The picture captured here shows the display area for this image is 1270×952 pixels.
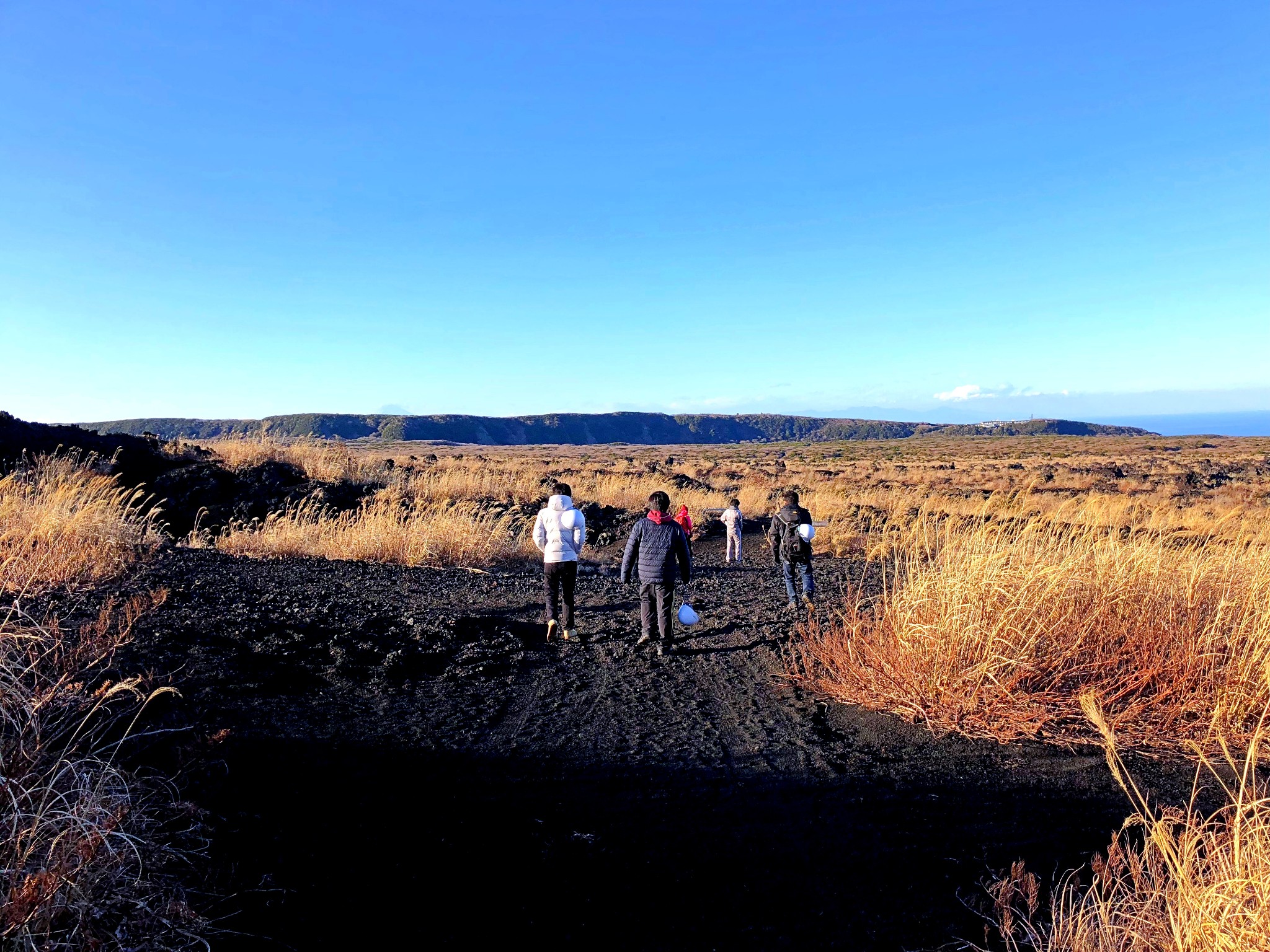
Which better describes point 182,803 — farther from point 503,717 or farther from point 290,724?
point 503,717

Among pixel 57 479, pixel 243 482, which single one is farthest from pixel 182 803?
pixel 243 482

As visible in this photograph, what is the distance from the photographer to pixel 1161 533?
5.98 metres

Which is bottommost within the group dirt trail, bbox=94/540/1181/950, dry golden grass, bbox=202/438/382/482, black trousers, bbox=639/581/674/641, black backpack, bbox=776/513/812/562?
dirt trail, bbox=94/540/1181/950

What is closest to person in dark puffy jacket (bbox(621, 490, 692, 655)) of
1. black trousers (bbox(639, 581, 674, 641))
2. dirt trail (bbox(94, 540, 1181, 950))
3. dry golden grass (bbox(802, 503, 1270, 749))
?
black trousers (bbox(639, 581, 674, 641))

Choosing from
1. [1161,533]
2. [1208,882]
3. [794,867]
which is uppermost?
[1161,533]

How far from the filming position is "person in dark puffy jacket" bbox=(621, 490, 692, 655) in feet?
22.1

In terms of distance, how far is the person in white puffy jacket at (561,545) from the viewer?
694cm

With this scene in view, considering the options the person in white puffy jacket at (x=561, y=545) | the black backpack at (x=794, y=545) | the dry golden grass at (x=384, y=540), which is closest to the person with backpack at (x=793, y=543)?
the black backpack at (x=794, y=545)

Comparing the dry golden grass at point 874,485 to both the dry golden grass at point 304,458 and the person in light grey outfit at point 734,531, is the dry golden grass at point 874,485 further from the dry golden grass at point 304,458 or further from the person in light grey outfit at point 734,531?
the person in light grey outfit at point 734,531

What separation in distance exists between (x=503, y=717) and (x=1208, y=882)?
385 cm

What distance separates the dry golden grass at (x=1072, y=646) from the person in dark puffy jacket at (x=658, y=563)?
1.74m

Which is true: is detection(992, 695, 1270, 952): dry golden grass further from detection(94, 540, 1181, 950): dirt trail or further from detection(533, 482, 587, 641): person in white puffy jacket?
detection(533, 482, 587, 641): person in white puffy jacket

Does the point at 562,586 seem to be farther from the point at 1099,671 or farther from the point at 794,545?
the point at 1099,671

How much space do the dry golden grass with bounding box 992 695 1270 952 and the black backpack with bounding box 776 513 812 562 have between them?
5146 mm
